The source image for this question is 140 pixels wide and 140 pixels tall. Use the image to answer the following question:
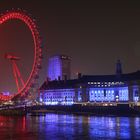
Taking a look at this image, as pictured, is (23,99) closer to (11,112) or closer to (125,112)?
(11,112)

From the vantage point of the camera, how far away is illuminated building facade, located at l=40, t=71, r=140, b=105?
109500 mm

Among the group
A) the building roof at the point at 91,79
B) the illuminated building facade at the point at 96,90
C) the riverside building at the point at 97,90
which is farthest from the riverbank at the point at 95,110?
the building roof at the point at 91,79

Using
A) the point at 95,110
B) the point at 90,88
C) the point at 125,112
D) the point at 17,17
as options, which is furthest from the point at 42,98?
the point at 17,17

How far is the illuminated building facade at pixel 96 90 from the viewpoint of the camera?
110 m

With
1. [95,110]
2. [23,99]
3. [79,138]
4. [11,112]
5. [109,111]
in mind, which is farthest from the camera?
[95,110]

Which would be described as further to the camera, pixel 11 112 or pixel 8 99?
pixel 11 112

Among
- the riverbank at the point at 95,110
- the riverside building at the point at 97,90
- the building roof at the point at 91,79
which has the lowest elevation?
the riverbank at the point at 95,110

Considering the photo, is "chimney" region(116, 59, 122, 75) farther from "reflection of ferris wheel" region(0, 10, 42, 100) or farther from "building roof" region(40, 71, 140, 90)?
"reflection of ferris wheel" region(0, 10, 42, 100)

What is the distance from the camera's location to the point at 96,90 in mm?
120125

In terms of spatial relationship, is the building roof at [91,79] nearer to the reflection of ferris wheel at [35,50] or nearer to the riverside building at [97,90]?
the riverside building at [97,90]

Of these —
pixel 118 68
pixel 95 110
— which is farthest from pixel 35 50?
pixel 118 68

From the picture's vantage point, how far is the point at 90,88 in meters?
121

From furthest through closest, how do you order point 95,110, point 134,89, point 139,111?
1. point 134,89
2. point 95,110
3. point 139,111

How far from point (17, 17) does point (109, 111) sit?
35005 mm
